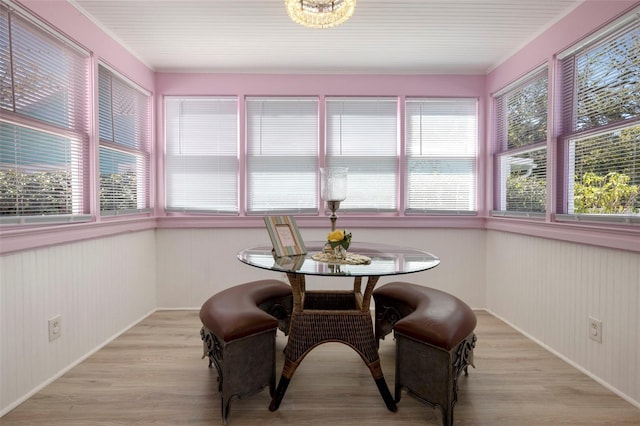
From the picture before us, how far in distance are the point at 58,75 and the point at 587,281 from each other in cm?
379

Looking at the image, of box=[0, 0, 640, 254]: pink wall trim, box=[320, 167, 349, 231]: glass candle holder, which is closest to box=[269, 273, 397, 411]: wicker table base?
box=[320, 167, 349, 231]: glass candle holder

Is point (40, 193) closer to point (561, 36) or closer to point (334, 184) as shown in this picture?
point (334, 184)

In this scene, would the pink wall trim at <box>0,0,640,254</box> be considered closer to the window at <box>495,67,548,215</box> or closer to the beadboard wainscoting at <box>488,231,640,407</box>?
the window at <box>495,67,548,215</box>

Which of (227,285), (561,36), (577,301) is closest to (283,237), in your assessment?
(227,285)

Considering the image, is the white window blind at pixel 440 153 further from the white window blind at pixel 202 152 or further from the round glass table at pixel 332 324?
the white window blind at pixel 202 152

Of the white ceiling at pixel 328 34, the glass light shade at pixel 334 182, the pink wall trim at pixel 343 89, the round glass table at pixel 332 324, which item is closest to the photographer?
the round glass table at pixel 332 324

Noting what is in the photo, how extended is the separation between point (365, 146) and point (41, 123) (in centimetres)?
259

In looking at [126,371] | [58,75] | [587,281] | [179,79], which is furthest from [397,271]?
[179,79]

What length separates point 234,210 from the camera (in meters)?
3.37

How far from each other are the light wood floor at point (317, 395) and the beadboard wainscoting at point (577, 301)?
4.9 inches

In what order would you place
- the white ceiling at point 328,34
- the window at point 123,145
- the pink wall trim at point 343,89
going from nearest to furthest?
the white ceiling at point 328,34
the window at point 123,145
the pink wall trim at point 343,89

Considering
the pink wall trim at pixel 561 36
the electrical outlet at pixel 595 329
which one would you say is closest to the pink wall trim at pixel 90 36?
the pink wall trim at pixel 561 36

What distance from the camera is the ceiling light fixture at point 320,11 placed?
1786mm

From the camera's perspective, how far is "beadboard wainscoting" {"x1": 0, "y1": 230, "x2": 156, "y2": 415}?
180cm
